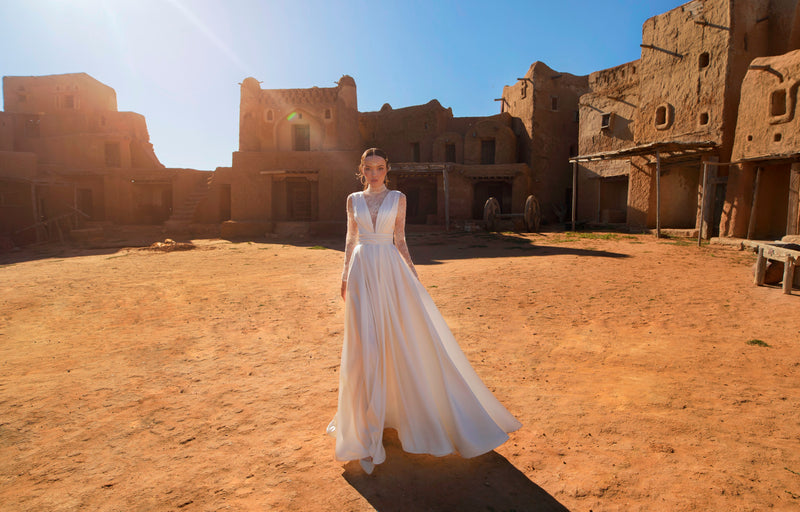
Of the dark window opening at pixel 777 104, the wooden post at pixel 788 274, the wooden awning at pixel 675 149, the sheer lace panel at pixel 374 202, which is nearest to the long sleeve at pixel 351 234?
the sheer lace panel at pixel 374 202

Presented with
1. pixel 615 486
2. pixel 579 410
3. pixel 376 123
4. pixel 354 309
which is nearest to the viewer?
pixel 615 486

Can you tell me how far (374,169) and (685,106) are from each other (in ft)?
53.9

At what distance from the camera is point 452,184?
2166cm

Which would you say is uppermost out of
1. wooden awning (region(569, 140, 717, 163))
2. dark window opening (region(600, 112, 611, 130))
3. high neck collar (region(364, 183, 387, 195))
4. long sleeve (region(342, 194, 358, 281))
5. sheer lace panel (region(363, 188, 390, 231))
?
dark window opening (region(600, 112, 611, 130))

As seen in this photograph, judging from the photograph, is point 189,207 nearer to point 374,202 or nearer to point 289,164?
point 289,164

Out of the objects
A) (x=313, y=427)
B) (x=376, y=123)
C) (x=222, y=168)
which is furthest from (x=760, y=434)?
(x=376, y=123)

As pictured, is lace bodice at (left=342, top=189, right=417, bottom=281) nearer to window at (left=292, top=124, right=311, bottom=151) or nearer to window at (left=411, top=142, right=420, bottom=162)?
window at (left=292, top=124, right=311, bottom=151)

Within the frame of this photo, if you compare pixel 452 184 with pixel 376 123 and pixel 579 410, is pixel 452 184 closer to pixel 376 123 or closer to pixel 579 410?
pixel 376 123

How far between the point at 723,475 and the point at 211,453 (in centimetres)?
293

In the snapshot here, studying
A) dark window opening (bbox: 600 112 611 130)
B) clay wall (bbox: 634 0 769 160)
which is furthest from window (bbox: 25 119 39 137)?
clay wall (bbox: 634 0 769 160)

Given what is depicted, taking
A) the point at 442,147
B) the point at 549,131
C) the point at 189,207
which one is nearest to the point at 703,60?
the point at 549,131

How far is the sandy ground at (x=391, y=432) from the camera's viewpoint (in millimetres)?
2281

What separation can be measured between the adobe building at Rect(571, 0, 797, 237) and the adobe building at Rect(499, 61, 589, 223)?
5.14m

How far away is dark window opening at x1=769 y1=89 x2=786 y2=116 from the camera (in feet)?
37.9
